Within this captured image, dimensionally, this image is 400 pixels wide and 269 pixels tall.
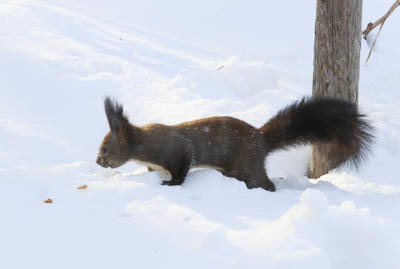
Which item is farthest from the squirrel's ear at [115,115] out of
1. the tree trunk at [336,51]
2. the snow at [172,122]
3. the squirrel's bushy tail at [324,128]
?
the tree trunk at [336,51]

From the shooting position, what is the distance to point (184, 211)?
10.2ft

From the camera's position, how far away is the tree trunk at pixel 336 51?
470 centimetres

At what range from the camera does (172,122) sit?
565 cm

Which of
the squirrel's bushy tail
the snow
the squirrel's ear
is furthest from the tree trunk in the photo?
the squirrel's ear

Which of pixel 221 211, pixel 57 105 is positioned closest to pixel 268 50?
pixel 57 105

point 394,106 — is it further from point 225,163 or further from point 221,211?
point 221,211

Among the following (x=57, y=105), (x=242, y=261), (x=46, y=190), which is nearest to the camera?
(x=242, y=261)

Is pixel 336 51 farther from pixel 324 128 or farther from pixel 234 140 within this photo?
pixel 234 140

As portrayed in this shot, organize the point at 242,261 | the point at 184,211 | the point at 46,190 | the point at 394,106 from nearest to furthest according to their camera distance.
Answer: the point at 242,261 < the point at 184,211 < the point at 46,190 < the point at 394,106

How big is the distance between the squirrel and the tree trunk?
2.08ft

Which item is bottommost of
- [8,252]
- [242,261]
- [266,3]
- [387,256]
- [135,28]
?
[8,252]

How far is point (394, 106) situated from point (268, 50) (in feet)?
7.93

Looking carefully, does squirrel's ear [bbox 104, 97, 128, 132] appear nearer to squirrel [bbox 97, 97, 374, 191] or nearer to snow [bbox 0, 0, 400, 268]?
squirrel [bbox 97, 97, 374, 191]

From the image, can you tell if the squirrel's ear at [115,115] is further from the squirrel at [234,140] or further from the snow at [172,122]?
the snow at [172,122]
